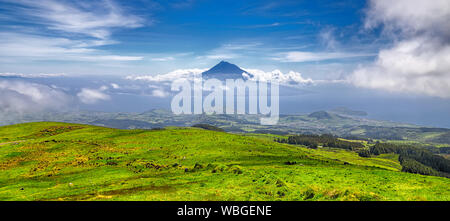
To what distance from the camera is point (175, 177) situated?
111ft

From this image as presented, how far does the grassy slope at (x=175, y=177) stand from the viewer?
25078 mm

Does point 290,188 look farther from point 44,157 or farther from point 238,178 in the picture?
point 44,157

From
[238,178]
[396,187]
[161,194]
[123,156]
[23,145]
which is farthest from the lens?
[23,145]

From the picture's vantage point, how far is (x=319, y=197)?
23281 millimetres

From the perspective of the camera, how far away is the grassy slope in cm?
2508
